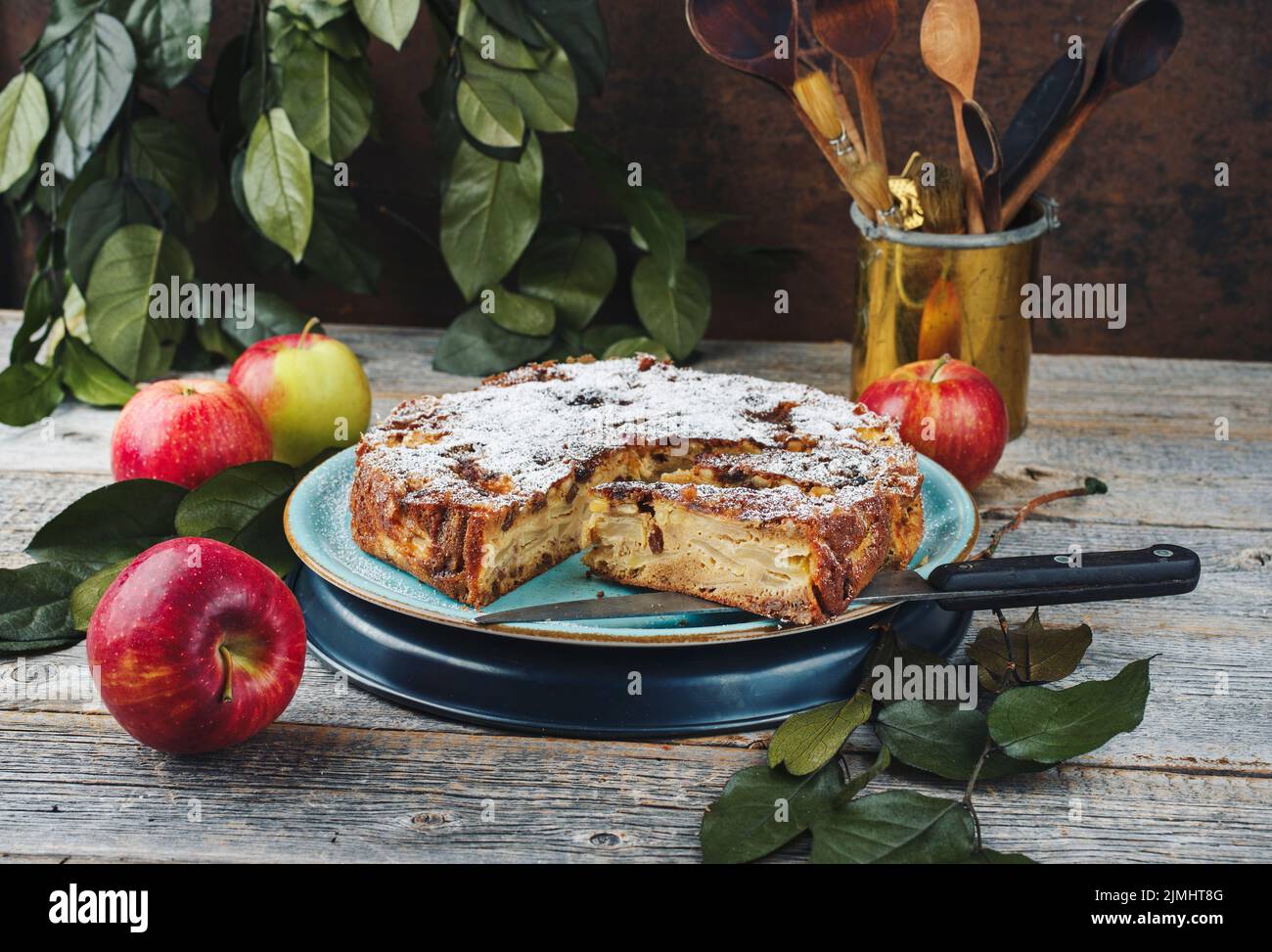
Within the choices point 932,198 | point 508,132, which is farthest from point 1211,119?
point 508,132

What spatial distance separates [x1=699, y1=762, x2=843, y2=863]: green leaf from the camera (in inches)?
36.2

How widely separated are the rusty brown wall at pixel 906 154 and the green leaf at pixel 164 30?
0.25 metres

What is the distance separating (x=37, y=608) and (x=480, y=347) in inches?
33.6

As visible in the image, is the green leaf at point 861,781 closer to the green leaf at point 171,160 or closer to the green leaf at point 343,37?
the green leaf at point 343,37

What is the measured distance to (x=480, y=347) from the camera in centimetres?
195

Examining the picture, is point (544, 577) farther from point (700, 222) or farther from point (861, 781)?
point (700, 222)

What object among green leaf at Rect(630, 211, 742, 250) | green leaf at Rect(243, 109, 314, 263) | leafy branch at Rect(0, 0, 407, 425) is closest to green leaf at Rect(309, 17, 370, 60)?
Result: leafy branch at Rect(0, 0, 407, 425)

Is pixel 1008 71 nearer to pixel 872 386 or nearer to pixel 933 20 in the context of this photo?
pixel 933 20

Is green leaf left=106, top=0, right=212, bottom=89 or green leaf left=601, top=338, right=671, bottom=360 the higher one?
green leaf left=106, top=0, right=212, bottom=89

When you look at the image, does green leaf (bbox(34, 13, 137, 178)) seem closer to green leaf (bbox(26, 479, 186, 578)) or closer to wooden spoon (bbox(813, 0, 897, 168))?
green leaf (bbox(26, 479, 186, 578))

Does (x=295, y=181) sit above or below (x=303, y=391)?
above

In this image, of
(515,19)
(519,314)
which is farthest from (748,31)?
(519,314)

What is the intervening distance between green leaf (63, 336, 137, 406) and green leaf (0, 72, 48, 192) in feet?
0.85

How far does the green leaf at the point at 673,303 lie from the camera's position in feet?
6.39
